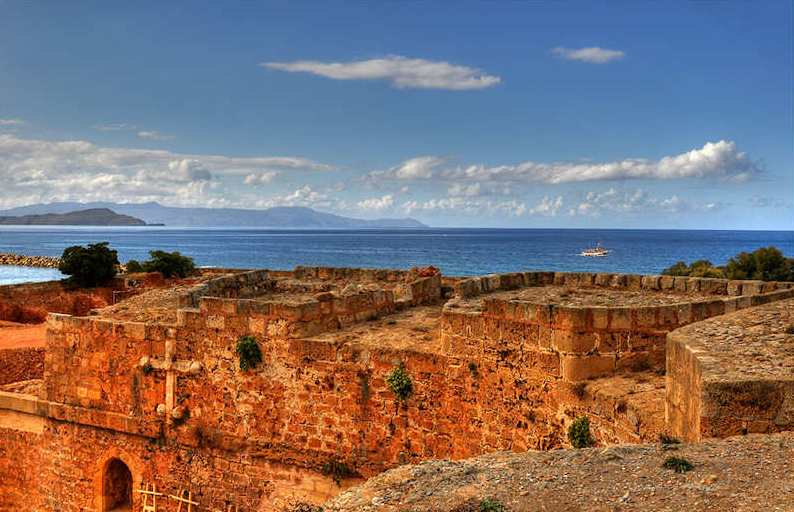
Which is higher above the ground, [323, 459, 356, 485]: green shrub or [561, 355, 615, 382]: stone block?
[561, 355, 615, 382]: stone block

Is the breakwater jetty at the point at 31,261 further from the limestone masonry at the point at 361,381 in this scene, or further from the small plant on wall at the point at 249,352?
the small plant on wall at the point at 249,352

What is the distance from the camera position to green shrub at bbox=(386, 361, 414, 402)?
12219 mm

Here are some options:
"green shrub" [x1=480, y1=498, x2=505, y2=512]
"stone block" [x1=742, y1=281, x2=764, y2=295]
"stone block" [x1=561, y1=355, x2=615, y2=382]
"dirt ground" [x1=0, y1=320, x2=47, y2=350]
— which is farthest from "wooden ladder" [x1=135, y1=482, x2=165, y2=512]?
"stone block" [x1=742, y1=281, x2=764, y2=295]

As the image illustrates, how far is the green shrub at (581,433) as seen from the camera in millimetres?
9602

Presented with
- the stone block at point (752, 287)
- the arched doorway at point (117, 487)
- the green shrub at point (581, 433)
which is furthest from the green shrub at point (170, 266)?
the green shrub at point (581, 433)

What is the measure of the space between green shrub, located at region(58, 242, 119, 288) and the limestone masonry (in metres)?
21.5

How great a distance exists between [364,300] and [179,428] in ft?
16.8

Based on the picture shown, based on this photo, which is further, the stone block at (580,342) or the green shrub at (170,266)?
the green shrub at (170,266)

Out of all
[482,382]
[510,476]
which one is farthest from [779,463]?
[482,382]

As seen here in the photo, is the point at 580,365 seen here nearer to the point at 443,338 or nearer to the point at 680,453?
the point at 443,338

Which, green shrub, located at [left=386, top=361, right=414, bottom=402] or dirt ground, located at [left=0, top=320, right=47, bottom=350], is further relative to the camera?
dirt ground, located at [left=0, top=320, right=47, bottom=350]

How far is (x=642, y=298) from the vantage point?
43.1 ft

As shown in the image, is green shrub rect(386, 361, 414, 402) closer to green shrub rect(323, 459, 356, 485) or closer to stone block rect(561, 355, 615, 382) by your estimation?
green shrub rect(323, 459, 356, 485)

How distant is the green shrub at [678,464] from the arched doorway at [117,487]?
14.1m
